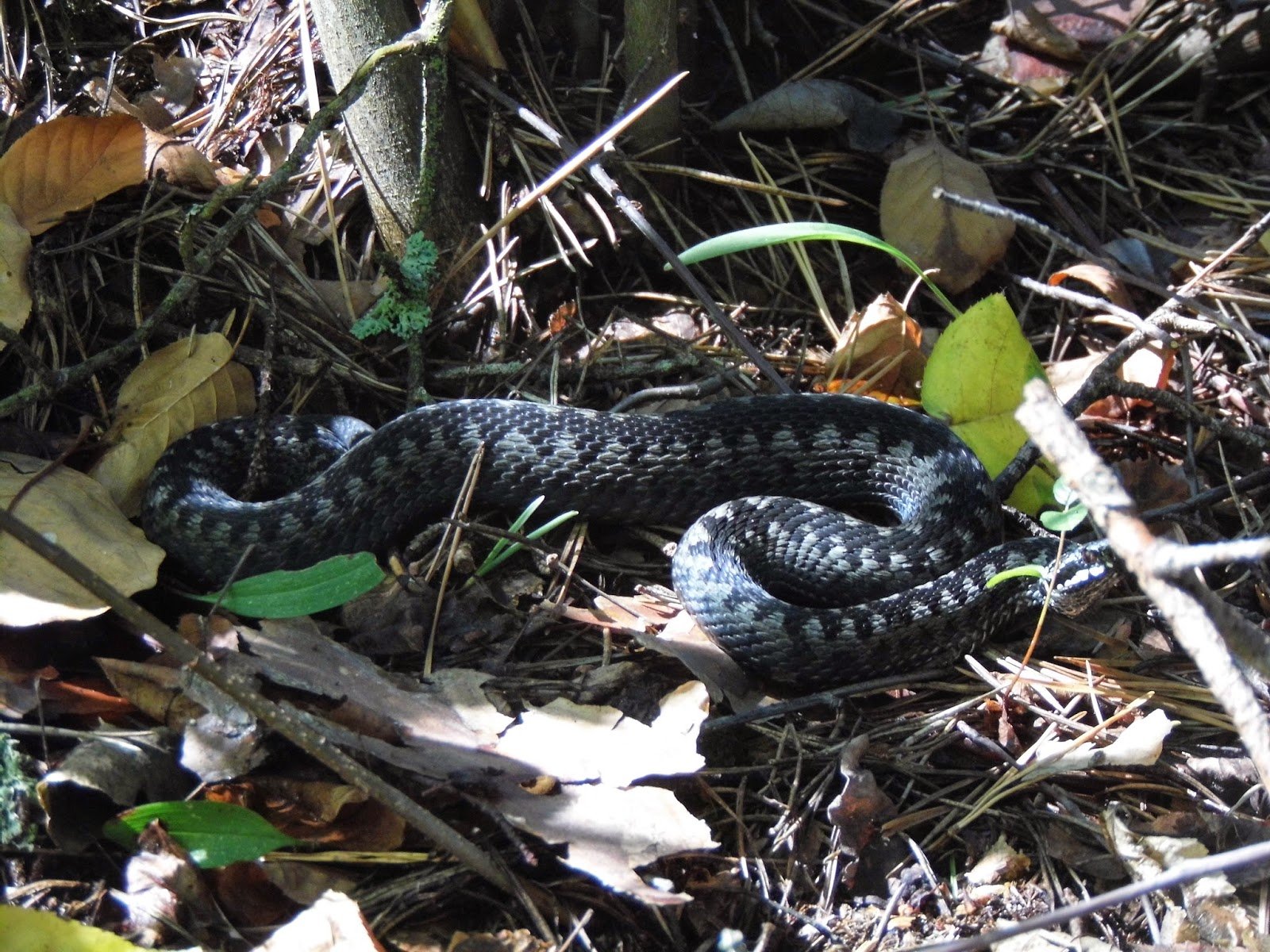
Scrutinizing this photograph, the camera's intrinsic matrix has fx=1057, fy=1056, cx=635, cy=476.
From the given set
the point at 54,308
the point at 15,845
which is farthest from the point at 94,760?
the point at 54,308

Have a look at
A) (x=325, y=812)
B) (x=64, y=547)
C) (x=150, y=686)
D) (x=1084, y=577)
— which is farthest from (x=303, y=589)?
(x=1084, y=577)

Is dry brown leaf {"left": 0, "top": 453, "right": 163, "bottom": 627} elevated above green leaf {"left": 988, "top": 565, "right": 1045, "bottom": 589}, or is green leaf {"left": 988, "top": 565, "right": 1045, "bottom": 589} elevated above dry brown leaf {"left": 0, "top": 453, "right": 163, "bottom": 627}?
dry brown leaf {"left": 0, "top": 453, "right": 163, "bottom": 627}

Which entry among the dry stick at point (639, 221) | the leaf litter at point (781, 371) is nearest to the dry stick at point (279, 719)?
the leaf litter at point (781, 371)

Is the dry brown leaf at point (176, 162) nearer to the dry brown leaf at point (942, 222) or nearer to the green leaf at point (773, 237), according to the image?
the green leaf at point (773, 237)

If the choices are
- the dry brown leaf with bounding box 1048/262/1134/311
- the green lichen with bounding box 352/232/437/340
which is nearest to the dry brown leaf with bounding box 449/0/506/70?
the green lichen with bounding box 352/232/437/340

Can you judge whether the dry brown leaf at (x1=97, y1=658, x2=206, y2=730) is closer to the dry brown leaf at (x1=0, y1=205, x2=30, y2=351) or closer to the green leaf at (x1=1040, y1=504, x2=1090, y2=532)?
the dry brown leaf at (x1=0, y1=205, x2=30, y2=351)
